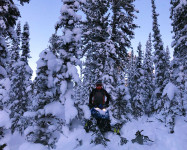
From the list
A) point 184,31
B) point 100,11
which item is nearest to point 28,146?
point 100,11

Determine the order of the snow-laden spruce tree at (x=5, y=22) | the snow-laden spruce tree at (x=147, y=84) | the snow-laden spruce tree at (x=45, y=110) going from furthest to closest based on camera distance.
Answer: the snow-laden spruce tree at (x=147, y=84) → the snow-laden spruce tree at (x=5, y=22) → the snow-laden spruce tree at (x=45, y=110)

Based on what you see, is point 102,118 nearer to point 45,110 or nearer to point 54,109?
point 54,109

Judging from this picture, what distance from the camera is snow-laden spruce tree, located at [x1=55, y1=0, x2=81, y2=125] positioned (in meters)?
10.3

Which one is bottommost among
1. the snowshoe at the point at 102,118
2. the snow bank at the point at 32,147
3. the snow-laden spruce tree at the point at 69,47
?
the snow bank at the point at 32,147

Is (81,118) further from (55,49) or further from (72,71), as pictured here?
(55,49)

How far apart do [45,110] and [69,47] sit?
451cm

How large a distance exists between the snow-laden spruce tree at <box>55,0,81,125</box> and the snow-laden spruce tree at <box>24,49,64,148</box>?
1.06 metres

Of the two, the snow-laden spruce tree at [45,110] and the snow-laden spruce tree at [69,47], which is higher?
the snow-laden spruce tree at [69,47]

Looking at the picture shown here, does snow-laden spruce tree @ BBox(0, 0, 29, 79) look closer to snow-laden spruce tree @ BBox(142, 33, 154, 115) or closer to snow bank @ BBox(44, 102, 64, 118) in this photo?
snow bank @ BBox(44, 102, 64, 118)

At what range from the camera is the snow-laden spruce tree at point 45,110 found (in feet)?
27.7

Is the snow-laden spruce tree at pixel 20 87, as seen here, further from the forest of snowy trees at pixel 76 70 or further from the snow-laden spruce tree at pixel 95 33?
the snow-laden spruce tree at pixel 95 33

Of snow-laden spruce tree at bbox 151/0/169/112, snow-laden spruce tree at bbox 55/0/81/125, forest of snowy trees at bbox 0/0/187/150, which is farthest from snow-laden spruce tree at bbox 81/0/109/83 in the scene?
snow-laden spruce tree at bbox 151/0/169/112

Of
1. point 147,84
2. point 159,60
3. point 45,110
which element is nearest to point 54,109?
point 45,110

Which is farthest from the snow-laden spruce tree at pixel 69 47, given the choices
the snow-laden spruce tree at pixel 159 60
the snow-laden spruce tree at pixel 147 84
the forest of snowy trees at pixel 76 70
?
the snow-laden spruce tree at pixel 147 84
